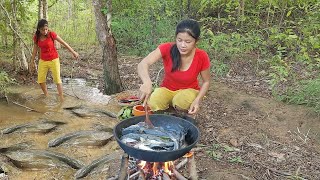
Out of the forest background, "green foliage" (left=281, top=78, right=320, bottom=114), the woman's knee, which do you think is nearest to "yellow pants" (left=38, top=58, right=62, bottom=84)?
the forest background

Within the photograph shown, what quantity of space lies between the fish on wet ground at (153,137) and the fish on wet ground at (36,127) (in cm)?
229

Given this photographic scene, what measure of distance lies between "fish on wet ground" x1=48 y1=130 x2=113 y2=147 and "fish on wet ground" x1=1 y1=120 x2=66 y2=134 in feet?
1.31

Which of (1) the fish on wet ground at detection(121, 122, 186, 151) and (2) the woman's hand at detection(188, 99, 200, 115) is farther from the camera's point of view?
(2) the woman's hand at detection(188, 99, 200, 115)

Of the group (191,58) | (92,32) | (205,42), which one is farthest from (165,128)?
(92,32)

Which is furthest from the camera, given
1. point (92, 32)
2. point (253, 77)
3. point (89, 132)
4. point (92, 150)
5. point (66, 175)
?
point (92, 32)

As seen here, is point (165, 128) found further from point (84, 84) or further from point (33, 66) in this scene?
point (33, 66)

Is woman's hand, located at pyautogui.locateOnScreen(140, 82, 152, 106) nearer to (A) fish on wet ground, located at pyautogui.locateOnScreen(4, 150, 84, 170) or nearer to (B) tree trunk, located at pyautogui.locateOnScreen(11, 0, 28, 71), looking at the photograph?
(A) fish on wet ground, located at pyautogui.locateOnScreen(4, 150, 84, 170)

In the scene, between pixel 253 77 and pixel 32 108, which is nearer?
pixel 32 108

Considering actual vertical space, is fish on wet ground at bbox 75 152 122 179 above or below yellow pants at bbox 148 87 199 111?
below

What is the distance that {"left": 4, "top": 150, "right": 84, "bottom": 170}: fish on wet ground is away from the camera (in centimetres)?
383

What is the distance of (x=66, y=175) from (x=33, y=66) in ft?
13.4

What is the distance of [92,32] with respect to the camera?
34.5ft

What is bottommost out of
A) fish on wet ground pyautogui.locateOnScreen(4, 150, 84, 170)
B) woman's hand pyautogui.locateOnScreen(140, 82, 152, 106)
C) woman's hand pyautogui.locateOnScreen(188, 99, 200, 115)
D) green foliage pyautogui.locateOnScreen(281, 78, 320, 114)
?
fish on wet ground pyautogui.locateOnScreen(4, 150, 84, 170)

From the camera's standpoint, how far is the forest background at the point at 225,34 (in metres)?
6.00
